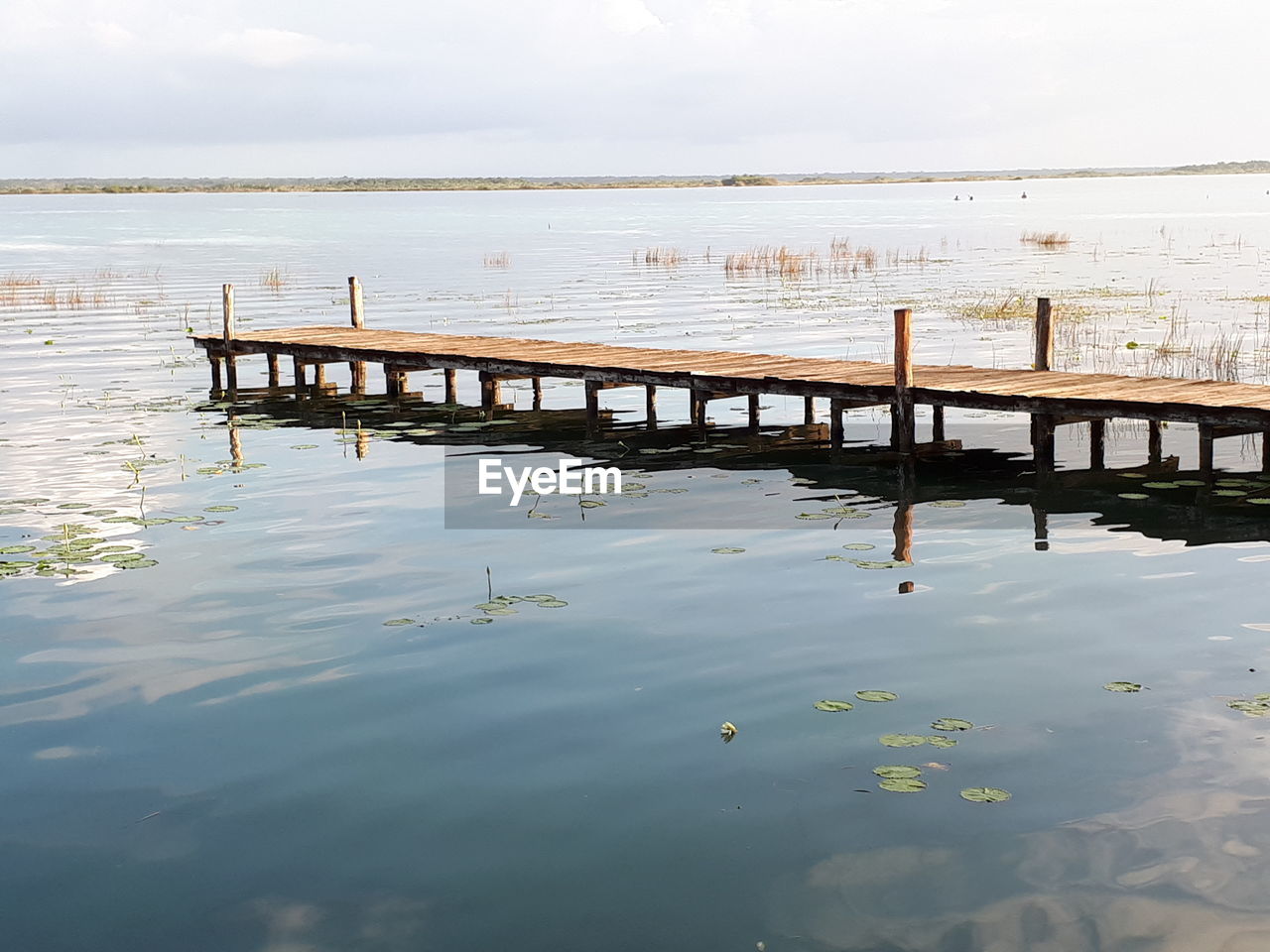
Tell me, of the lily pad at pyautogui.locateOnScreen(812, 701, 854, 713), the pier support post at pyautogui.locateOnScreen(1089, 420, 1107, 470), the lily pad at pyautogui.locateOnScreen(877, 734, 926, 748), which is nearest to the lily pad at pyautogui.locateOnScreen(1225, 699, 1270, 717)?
the lily pad at pyautogui.locateOnScreen(877, 734, 926, 748)

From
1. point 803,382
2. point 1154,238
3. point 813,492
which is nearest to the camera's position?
point 813,492

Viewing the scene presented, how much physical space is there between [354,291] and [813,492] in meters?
13.3

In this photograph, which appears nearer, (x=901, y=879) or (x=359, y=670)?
(x=901, y=879)

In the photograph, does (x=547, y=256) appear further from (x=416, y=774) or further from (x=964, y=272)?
(x=416, y=774)

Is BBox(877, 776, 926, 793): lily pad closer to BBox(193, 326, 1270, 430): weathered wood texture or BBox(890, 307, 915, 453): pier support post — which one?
BBox(193, 326, 1270, 430): weathered wood texture

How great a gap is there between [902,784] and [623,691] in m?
2.08

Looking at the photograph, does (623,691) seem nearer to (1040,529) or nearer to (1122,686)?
(1122,686)

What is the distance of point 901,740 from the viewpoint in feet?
26.1

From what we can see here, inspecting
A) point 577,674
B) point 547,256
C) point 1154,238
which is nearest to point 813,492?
point 577,674

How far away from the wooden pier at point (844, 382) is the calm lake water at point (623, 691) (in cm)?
63

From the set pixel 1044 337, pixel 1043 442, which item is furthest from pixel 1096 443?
pixel 1044 337

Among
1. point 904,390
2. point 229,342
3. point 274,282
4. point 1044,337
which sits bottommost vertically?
point 904,390

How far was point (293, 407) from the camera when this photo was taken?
2197 centimetres

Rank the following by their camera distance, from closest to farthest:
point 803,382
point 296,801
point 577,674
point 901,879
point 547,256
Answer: point 901,879
point 296,801
point 577,674
point 803,382
point 547,256
